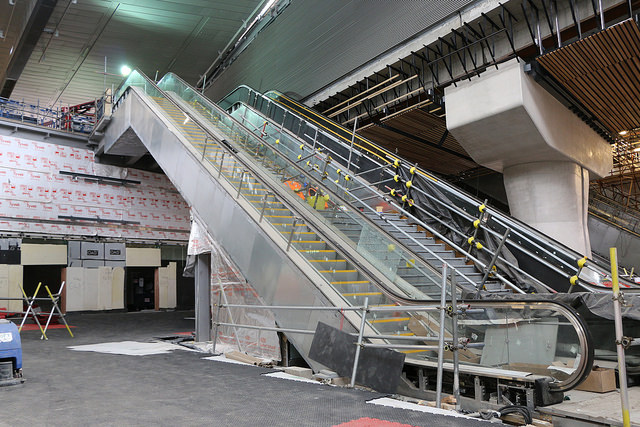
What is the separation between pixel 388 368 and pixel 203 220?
4691 millimetres

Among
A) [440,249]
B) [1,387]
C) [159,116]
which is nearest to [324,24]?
[159,116]

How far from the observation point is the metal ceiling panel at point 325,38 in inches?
411

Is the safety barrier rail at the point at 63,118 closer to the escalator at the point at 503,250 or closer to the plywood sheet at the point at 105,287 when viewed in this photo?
the plywood sheet at the point at 105,287

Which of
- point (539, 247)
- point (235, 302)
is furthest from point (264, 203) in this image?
point (539, 247)

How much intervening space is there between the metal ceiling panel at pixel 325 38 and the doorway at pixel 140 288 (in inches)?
294

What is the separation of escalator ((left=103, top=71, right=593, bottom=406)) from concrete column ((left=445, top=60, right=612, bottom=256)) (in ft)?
7.80

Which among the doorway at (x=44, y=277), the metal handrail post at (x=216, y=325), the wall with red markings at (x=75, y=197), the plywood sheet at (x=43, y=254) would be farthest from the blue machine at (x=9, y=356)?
the doorway at (x=44, y=277)

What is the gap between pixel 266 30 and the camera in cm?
1513

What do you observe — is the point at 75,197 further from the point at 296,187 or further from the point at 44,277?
the point at 296,187

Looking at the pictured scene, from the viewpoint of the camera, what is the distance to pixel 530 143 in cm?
814

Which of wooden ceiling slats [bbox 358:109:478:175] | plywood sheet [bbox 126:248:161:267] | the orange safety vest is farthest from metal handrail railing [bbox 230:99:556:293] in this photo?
plywood sheet [bbox 126:248:161:267]

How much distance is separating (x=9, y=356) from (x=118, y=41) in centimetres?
1467

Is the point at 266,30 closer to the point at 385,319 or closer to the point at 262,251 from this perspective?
the point at 262,251

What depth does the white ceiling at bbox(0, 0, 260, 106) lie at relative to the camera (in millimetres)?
14734
